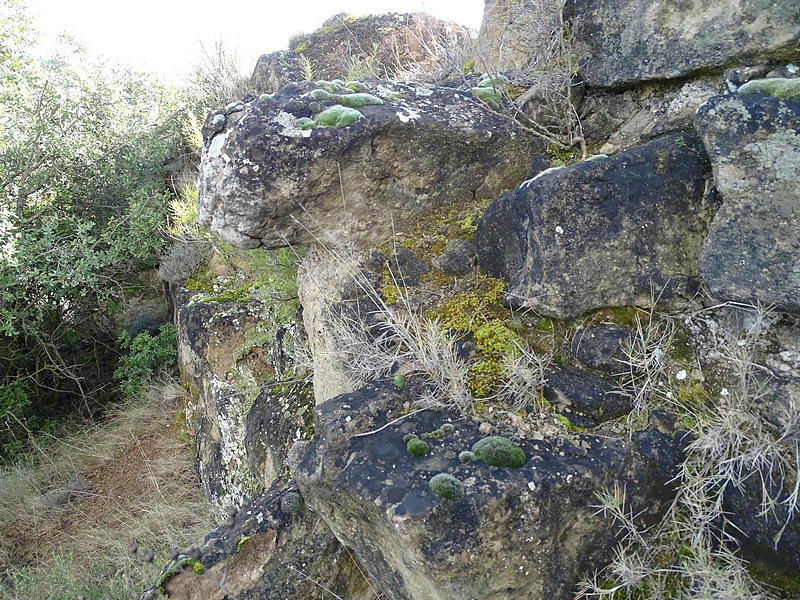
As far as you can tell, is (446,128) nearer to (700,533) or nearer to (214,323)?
(700,533)

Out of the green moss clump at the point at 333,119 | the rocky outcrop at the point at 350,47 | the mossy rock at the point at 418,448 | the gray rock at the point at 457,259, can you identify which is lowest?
the mossy rock at the point at 418,448

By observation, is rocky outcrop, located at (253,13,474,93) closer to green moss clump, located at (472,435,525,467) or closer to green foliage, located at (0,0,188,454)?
green foliage, located at (0,0,188,454)

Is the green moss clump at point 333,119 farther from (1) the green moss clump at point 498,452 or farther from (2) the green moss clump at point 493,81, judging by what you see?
(1) the green moss clump at point 498,452

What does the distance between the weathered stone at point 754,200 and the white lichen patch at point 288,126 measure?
78.8 inches

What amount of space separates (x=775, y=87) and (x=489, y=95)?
179 centimetres

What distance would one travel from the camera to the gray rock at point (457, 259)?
326 centimetres

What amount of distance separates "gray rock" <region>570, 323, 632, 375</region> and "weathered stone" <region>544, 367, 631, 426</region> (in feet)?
0.21

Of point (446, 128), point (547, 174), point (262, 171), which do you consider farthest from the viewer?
point (446, 128)

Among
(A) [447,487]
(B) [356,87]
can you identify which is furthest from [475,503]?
(B) [356,87]

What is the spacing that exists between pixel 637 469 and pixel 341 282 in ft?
6.66

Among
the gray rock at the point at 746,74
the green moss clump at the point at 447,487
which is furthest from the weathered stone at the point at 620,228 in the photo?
the green moss clump at the point at 447,487

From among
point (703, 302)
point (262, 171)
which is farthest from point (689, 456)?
point (262, 171)

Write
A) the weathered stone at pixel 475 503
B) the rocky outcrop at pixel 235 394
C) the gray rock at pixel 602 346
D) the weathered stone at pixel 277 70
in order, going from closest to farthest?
the weathered stone at pixel 475 503 → the gray rock at pixel 602 346 → the rocky outcrop at pixel 235 394 → the weathered stone at pixel 277 70

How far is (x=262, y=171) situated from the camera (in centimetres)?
324
